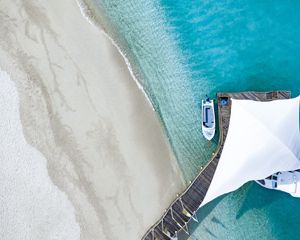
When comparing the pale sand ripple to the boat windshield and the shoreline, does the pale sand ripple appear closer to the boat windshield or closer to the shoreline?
the shoreline

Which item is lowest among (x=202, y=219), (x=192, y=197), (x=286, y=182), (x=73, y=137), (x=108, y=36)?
(x=202, y=219)

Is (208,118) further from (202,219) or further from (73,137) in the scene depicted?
(73,137)

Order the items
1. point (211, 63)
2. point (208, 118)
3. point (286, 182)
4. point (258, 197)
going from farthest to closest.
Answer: point (211, 63), point (258, 197), point (208, 118), point (286, 182)

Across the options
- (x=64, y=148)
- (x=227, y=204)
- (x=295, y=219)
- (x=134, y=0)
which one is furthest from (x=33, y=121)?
(x=295, y=219)

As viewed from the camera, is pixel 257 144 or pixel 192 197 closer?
pixel 257 144

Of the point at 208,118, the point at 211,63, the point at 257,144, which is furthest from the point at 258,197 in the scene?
the point at 211,63

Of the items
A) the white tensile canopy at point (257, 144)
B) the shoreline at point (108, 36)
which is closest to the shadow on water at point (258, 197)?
the white tensile canopy at point (257, 144)
